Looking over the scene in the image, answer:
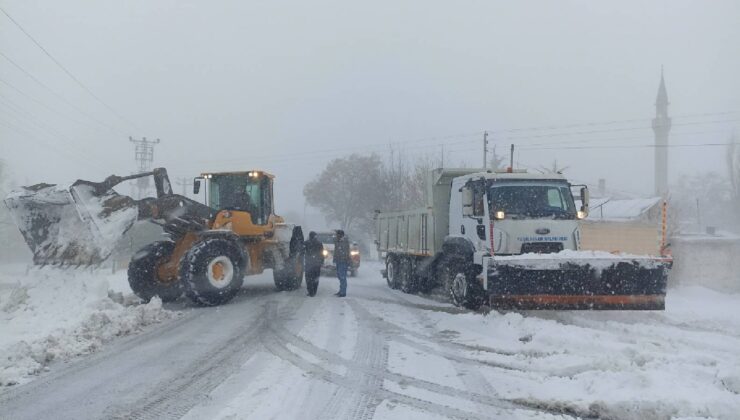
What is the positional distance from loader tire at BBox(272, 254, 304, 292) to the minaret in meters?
56.4

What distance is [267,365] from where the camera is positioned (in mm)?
7504

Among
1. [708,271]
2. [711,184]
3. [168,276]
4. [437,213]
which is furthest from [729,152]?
[168,276]

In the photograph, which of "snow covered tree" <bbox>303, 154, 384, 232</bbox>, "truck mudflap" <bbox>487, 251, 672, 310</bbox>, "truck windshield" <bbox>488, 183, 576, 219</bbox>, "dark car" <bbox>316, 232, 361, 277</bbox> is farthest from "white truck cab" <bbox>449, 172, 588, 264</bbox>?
"snow covered tree" <bbox>303, 154, 384, 232</bbox>

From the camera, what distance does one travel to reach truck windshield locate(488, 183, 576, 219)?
11638mm

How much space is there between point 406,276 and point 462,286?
17.4 ft

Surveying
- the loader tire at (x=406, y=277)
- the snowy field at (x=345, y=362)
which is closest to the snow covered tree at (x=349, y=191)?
the loader tire at (x=406, y=277)

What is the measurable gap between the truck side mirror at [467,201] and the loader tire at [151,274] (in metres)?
6.39

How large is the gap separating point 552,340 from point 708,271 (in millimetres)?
31927

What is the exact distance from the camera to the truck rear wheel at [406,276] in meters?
16.9

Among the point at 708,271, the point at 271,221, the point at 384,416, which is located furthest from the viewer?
the point at 708,271

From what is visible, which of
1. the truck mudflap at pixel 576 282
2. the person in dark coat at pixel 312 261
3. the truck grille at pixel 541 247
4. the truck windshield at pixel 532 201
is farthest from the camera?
the person in dark coat at pixel 312 261

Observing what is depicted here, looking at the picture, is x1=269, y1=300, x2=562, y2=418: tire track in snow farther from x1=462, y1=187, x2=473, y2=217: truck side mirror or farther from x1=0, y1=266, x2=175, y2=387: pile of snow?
x1=462, y1=187, x2=473, y2=217: truck side mirror

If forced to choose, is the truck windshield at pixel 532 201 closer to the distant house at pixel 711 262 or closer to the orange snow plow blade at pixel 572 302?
the orange snow plow blade at pixel 572 302

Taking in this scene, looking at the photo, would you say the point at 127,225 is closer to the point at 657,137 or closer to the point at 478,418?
the point at 478,418
